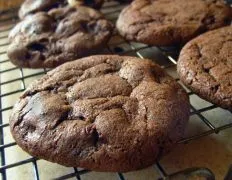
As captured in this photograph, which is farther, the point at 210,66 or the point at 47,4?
the point at 47,4

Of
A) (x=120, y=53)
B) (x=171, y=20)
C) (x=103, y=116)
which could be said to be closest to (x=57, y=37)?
(x=120, y=53)

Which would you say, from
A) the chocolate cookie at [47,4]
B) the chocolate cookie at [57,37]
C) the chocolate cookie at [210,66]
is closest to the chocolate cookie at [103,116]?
the chocolate cookie at [210,66]

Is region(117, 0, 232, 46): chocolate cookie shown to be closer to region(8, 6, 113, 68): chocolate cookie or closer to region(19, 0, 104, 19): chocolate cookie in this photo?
region(8, 6, 113, 68): chocolate cookie

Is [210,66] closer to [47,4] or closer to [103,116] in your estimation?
[103,116]

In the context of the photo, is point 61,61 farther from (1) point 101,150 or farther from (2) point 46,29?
(1) point 101,150

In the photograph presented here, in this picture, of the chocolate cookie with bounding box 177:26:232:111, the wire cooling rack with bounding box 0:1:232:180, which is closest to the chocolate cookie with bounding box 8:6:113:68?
the wire cooling rack with bounding box 0:1:232:180

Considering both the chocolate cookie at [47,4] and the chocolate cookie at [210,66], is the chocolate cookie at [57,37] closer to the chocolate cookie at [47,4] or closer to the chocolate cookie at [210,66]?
the chocolate cookie at [47,4]
